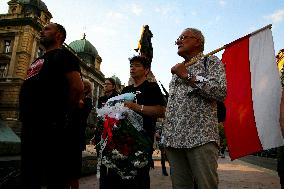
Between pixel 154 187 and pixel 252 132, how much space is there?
13.6 ft

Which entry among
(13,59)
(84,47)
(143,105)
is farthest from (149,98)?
(84,47)

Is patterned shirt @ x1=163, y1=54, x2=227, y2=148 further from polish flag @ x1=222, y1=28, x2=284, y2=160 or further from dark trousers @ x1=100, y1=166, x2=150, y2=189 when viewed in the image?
polish flag @ x1=222, y1=28, x2=284, y2=160

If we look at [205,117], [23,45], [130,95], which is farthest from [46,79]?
[23,45]

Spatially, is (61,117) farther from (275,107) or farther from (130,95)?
(275,107)

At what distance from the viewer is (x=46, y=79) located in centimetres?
254

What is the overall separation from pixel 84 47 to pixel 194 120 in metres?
60.8

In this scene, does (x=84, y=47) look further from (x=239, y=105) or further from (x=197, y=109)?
(x=197, y=109)

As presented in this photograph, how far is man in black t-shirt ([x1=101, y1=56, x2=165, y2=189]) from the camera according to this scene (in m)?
2.72

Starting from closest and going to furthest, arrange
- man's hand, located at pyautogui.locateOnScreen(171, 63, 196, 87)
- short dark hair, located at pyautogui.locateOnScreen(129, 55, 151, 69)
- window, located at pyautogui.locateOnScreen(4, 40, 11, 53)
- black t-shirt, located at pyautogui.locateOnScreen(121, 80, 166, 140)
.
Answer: man's hand, located at pyautogui.locateOnScreen(171, 63, 196, 87) → black t-shirt, located at pyautogui.locateOnScreen(121, 80, 166, 140) → short dark hair, located at pyautogui.locateOnScreen(129, 55, 151, 69) → window, located at pyautogui.locateOnScreen(4, 40, 11, 53)

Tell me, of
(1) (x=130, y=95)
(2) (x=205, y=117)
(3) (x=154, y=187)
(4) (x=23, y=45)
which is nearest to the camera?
(2) (x=205, y=117)

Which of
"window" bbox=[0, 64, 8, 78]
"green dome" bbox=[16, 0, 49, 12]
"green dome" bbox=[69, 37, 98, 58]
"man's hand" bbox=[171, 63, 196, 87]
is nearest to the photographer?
"man's hand" bbox=[171, 63, 196, 87]

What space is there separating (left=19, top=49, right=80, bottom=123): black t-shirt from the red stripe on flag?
5.16 ft

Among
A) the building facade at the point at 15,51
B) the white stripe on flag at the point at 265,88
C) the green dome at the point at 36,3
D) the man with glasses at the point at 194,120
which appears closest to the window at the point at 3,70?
the building facade at the point at 15,51

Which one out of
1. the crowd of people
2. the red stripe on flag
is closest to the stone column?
the crowd of people
